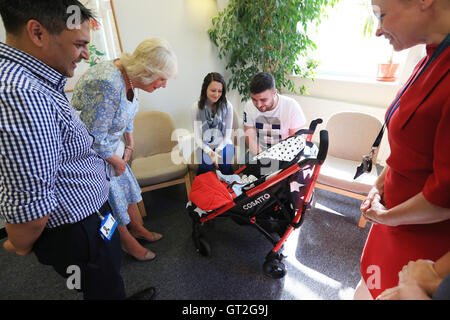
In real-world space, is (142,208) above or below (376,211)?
below

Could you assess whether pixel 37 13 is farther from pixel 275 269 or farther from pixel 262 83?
pixel 275 269

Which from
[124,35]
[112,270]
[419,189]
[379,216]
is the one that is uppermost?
[124,35]

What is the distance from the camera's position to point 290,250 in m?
1.82

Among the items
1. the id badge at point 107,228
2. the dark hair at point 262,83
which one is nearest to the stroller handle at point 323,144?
the dark hair at point 262,83

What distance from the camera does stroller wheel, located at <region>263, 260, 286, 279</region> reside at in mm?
1551

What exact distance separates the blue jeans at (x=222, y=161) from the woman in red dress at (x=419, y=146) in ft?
5.01

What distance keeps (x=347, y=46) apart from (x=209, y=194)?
3.05m

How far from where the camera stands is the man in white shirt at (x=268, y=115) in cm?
181

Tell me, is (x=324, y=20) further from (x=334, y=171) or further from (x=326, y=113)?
(x=334, y=171)

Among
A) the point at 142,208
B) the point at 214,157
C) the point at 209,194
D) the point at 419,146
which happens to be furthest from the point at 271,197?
the point at 142,208

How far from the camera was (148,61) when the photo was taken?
123cm

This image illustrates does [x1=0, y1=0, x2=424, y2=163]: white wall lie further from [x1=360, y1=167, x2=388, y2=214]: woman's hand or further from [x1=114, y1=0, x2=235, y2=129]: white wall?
[x1=360, y1=167, x2=388, y2=214]: woman's hand

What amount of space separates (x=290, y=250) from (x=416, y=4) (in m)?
1.67

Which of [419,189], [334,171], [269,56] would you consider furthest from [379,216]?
[269,56]
